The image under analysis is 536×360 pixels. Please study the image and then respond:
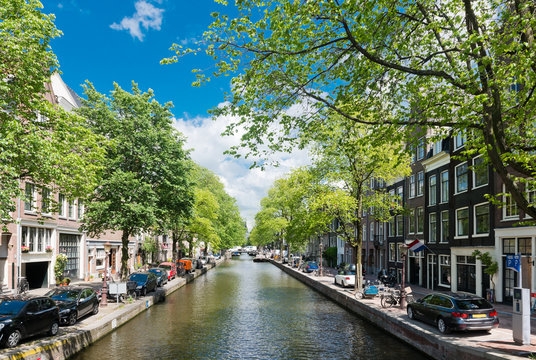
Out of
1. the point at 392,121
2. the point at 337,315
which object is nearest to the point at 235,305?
the point at 337,315

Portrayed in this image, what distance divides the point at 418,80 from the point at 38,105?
1304 cm

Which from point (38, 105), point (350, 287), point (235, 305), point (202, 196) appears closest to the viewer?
point (38, 105)

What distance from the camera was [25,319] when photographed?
1421cm

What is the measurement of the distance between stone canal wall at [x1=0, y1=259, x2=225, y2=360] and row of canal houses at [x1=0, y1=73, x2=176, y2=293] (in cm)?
369

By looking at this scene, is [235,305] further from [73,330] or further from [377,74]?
[377,74]

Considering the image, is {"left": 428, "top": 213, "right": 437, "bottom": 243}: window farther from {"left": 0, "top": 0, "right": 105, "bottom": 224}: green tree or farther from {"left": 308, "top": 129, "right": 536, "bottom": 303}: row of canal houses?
{"left": 0, "top": 0, "right": 105, "bottom": 224}: green tree

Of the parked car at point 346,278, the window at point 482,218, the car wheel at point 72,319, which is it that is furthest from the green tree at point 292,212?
the car wheel at point 72,319

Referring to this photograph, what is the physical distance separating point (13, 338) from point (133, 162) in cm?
1648

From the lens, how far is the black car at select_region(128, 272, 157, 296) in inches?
1078

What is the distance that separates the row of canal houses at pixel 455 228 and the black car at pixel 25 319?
58.9ft

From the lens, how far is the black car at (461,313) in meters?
16.2

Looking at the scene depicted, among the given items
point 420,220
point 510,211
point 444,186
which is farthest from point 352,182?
point 510,211

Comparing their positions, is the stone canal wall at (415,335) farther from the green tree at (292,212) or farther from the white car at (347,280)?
the green tree at (292,212)

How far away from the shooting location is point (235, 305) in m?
28.0
